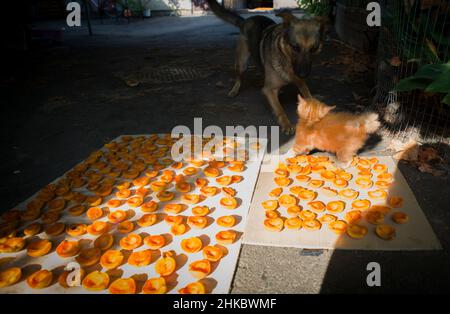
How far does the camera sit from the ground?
198cm

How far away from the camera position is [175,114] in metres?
4.86

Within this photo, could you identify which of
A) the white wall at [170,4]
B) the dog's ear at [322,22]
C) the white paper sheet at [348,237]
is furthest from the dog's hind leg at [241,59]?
the white wall at [170,4]

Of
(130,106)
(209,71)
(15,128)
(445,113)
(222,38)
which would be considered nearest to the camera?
(445,113)

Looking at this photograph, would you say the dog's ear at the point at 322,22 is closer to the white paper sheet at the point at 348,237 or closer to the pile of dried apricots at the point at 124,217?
the pile of dried apricots at the point at 124,217

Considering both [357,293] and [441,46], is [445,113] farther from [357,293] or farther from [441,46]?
[357,293]

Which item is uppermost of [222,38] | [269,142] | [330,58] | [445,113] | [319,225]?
[222,38]

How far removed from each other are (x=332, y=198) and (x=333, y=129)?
71cm

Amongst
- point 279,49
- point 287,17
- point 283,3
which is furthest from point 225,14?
point 283,3

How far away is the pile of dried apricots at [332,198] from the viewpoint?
235 cm

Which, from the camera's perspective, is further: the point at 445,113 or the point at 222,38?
the point at 222,38

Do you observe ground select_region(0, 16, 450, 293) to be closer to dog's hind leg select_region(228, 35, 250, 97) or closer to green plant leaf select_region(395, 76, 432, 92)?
dog's hind leg select_region(228, 35, 250, 97)

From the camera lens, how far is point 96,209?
2.62 meters

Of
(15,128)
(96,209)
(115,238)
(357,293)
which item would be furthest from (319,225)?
(15,128)
